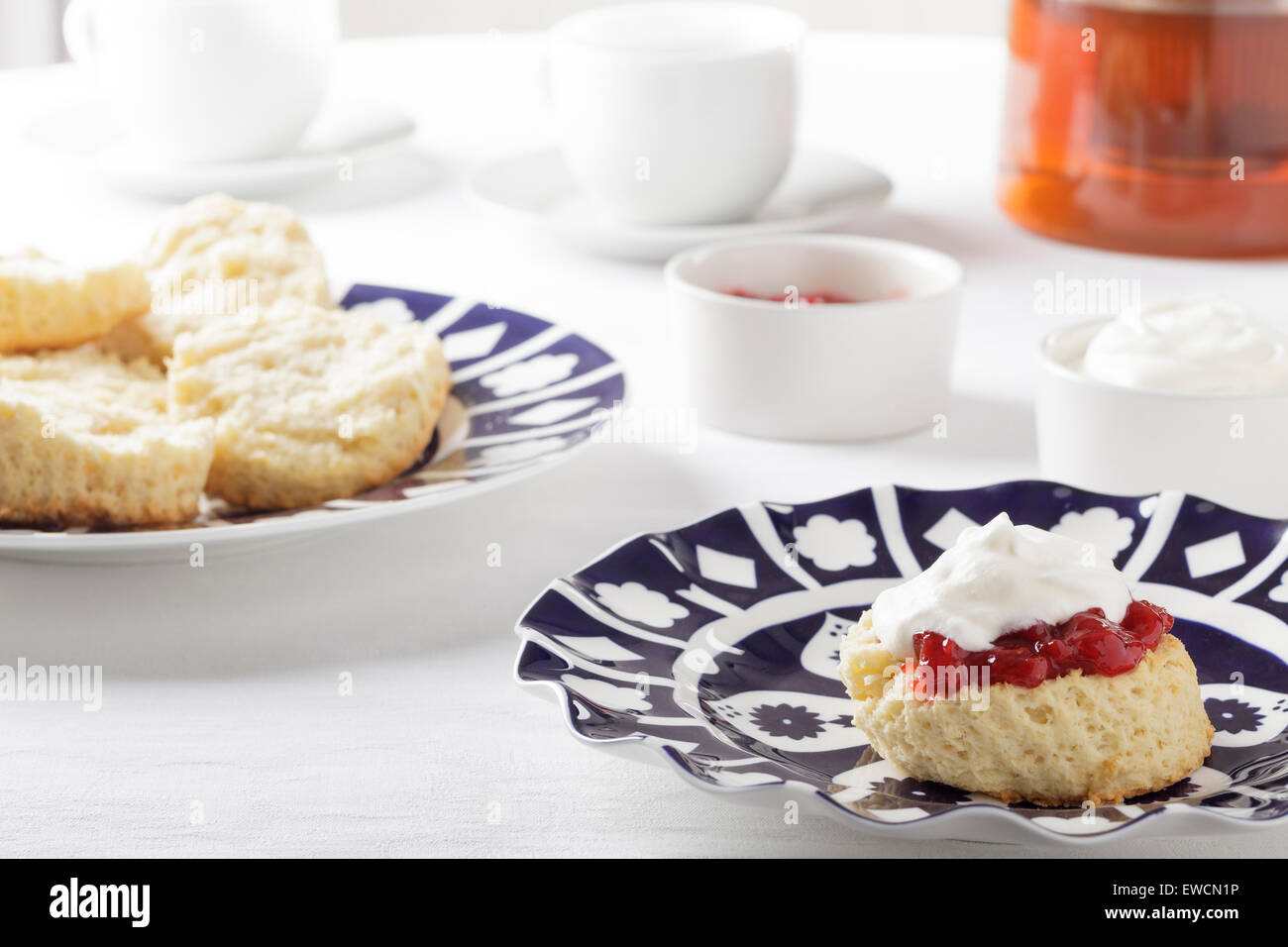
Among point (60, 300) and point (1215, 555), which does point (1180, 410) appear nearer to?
point (1215, 555)

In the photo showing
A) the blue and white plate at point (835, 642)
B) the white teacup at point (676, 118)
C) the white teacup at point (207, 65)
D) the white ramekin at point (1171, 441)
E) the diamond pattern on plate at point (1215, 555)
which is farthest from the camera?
the white teacup at point (207, 65)

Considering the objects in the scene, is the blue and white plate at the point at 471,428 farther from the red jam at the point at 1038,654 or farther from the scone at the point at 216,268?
the red jam at the point at 1038,654

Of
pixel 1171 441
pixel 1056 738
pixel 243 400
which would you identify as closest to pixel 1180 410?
pixel 1171 441

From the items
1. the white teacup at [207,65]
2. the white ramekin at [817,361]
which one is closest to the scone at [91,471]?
the white ramekin at [817,361]

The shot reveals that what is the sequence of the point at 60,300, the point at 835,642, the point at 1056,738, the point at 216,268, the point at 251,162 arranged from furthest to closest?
1. the point at 251,162
2. the point at 216,268
3. the point at 60,300
4. the point at 835,642
5. the point at 1056,738

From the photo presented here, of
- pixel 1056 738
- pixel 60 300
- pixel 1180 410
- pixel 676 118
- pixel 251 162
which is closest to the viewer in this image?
pixel 1056 738

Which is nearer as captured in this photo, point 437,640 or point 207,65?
point 437,640

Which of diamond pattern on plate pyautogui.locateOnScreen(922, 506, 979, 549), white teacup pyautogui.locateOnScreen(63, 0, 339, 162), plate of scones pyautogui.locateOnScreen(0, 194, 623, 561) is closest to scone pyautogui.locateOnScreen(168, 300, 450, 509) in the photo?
plate of scones pyautogui.locateOnScreen(0, 194, 623, 561)
